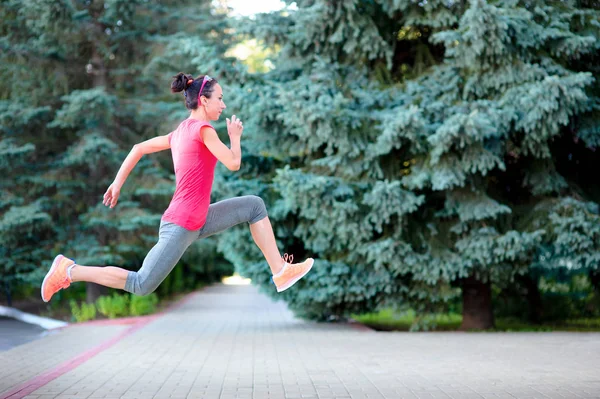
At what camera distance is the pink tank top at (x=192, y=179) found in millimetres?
5629

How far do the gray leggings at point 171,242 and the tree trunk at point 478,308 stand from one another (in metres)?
10.8

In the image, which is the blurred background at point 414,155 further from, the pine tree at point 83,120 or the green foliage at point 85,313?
the green foliage at point 85,313

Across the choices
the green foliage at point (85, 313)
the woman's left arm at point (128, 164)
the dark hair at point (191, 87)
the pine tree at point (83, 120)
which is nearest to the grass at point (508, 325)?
the pine tree at point (83, 120)

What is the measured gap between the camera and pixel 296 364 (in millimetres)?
10000

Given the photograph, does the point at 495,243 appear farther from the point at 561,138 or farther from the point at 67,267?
the point at 67,267

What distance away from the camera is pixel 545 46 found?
14.1 m

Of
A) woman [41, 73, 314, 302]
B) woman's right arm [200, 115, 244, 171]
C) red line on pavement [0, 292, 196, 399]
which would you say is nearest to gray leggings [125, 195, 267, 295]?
woman [41, 73, 314, 302]

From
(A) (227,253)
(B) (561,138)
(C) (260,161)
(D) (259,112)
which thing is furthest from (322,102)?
(B) (561,138)

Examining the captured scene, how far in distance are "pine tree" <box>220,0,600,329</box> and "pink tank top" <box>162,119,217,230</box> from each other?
302 inches

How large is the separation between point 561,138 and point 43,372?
10.8 m

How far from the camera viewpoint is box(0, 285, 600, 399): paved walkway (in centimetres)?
771

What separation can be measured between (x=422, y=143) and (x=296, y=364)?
5.51 meters

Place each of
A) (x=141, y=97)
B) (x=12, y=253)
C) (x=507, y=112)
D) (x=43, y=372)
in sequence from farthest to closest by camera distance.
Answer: (x=141, y=97), (x=12, y=253), (x=507, y=112), (x=43, y=372)

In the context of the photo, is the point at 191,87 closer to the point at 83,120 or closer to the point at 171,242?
the point at 171,242
